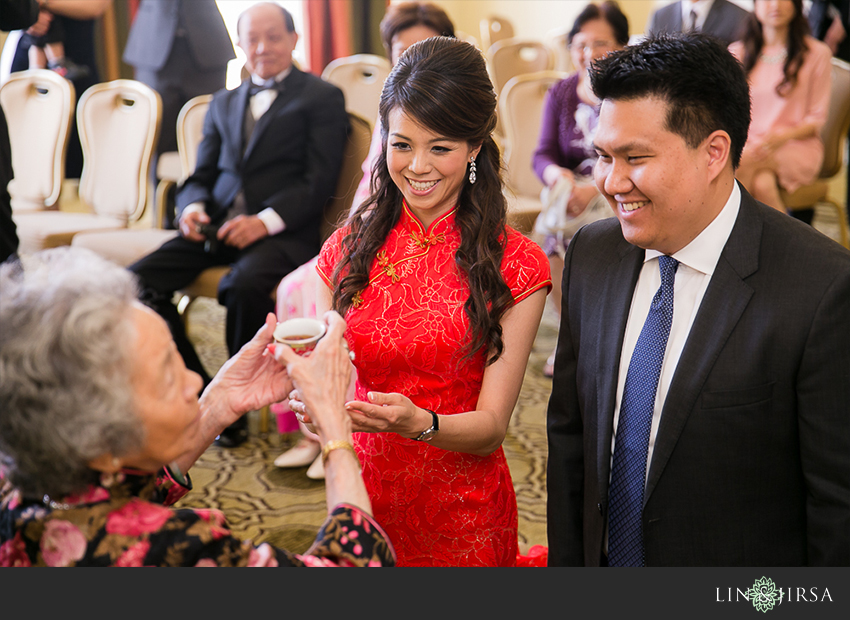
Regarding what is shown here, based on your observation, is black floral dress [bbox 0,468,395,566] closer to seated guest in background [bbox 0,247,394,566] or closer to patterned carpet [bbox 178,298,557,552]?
seated guest in background [bbox 0,247,394,566]

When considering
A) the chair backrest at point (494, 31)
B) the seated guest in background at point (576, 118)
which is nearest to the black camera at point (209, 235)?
the seated guest in background at point (576, 118)

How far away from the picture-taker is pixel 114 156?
383 cm

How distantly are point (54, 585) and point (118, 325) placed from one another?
329mm

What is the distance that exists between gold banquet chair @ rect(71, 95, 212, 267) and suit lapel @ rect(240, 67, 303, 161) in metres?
0.47

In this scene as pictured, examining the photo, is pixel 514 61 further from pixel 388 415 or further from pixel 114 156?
pixel 388 415

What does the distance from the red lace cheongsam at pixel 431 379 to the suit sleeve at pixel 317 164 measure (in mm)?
1586

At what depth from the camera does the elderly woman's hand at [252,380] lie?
1.36 metres

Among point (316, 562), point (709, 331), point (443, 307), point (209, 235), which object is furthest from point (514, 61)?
point (316, 562)

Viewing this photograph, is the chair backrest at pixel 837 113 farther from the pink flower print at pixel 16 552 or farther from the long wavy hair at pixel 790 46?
the pink flower print at pixel 16 552

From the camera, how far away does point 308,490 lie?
2707 millimetres

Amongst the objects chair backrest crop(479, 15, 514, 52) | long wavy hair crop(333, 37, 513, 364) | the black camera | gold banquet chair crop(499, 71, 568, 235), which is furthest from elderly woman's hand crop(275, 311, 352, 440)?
chair backrest crop(479, 15, 514, 52)

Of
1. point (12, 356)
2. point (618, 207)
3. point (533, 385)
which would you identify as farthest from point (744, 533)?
point (533, 385)

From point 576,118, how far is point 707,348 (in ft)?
8.37

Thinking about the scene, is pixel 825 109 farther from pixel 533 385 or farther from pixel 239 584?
pixel 239 584
